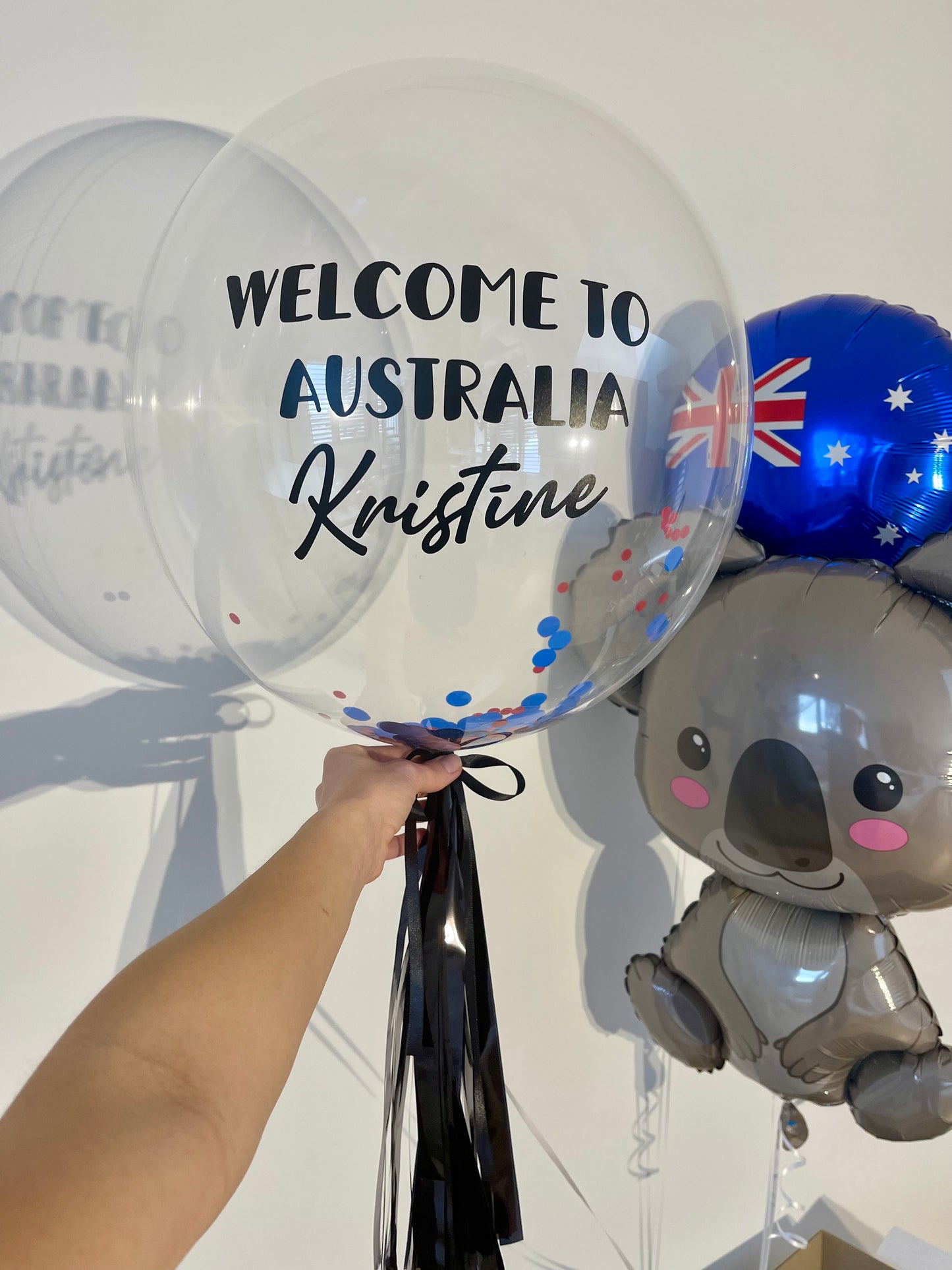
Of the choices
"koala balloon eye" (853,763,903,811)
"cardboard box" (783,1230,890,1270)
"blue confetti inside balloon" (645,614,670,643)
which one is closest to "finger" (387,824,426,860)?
"blue confetti inside balloon" (645,614,670,643)

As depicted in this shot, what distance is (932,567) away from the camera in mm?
866

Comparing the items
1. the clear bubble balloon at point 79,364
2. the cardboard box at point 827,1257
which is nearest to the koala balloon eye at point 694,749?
the clear bubble balloon at point 79,364

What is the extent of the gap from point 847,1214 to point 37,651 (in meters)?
1.93

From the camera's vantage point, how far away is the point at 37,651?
0.86 meters

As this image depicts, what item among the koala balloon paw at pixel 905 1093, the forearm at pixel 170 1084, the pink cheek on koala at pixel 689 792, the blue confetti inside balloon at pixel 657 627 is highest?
the blue confetti inside balloon at pixel 657 627

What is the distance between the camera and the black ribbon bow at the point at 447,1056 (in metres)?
0.82

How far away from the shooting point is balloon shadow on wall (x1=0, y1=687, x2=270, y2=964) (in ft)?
2.89

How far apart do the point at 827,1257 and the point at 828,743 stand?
1.35 meters

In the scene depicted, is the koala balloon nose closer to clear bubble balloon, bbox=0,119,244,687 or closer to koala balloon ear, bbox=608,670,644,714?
koala balloon ear, bbox=608,670,644,714

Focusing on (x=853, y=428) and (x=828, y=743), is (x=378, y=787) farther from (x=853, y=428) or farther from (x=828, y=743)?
(x=853, y=428)

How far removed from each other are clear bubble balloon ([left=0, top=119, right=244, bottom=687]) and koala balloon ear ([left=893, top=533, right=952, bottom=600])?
2.47ft

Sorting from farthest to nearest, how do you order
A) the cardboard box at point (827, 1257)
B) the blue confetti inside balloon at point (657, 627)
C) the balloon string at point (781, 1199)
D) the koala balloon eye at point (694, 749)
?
the cardboard box at point (827, 1257) < the balloon string at point (781, 1199) < the koala balloon eye at point (694, 749) < the blue confetti inside balloon at point (657, 627)

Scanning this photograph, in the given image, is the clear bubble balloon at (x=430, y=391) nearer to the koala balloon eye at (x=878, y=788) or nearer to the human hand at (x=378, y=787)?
the human hand at (x=378, y=787)

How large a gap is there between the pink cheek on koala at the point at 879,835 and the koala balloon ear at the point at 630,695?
0.29m
